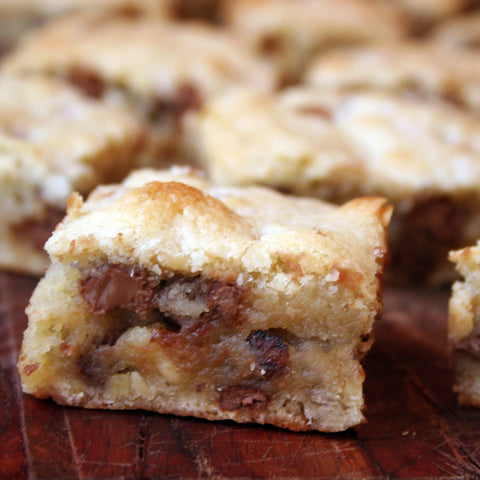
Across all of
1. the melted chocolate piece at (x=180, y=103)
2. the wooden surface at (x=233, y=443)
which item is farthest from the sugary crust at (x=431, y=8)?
the wooden surface at (x=233, y=443)

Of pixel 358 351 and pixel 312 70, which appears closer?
pixel 358 351

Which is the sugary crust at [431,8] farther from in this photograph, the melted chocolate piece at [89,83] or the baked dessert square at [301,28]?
the melted chocolate piece at [89,83]

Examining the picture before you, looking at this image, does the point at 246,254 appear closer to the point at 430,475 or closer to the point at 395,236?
the point at 430,475

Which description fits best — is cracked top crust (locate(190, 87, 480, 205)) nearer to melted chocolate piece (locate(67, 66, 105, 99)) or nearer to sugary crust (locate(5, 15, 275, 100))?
sugary crust (locate(5, 15, 275, 100))

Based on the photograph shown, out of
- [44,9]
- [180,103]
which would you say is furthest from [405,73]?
[44,9]

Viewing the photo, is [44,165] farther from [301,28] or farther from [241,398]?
[301,28]

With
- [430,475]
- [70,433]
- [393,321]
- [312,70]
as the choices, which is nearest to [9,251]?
[70,433]
